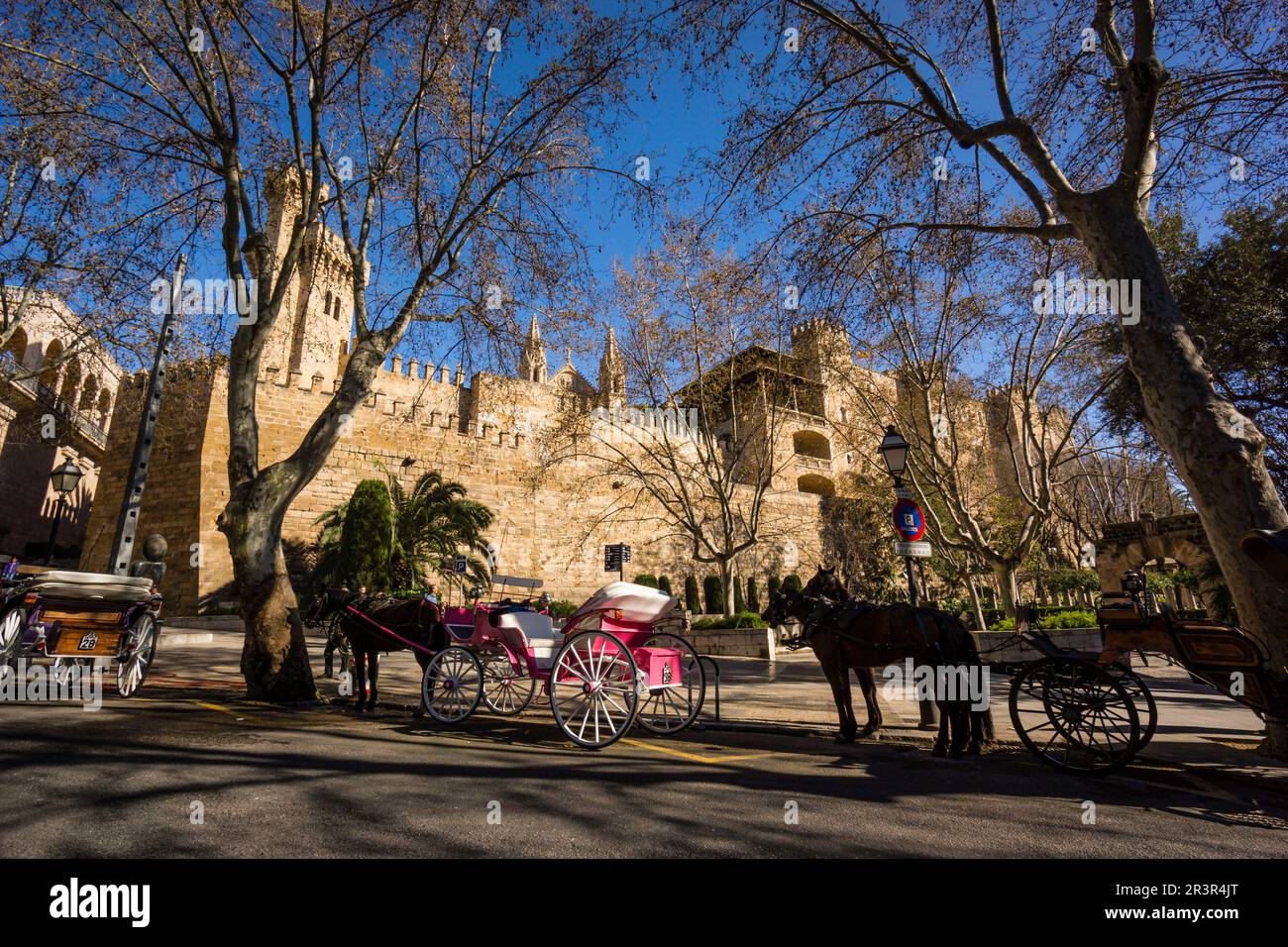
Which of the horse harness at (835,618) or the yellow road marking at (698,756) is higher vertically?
the horse harness at (835,618)

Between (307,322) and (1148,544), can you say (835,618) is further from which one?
(307,322)

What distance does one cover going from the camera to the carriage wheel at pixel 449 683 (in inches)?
246

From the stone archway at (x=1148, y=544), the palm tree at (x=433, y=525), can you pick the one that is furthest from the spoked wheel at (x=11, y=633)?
the stone archway at (x=1148, y=544)

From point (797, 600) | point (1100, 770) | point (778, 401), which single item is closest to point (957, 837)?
point (1100, 770)

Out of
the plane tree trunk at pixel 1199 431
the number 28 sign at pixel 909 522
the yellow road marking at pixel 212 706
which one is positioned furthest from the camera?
the number 28 sign at pixel 909 522

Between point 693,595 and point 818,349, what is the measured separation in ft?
57.3

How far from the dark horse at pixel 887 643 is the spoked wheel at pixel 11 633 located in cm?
776

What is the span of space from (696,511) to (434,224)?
22.2 m

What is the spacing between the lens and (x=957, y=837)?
10.3ft

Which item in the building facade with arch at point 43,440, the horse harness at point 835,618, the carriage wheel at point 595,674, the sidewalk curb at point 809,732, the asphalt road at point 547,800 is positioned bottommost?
the sidewalk curb at point 809,732

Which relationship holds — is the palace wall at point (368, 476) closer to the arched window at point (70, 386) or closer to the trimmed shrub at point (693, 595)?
the trimmed shrub at point (693, 595)

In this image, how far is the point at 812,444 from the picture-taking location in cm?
4231
